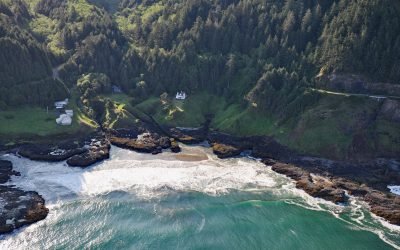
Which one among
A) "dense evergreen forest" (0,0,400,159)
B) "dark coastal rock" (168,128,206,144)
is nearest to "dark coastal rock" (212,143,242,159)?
"dark coastal rock" (168,128,206,144)

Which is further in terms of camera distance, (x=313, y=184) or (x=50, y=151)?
(x=50, y=151)

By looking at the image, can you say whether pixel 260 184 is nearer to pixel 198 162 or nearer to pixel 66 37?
pixel 198 162

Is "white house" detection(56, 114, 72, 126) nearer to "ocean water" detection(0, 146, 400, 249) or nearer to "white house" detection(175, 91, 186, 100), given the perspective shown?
"ocean water" detection(0, 146, 400, 249)

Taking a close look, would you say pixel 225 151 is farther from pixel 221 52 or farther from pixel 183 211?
pixel 221 52

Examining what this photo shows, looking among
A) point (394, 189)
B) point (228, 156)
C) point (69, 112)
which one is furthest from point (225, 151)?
point (69, 112)

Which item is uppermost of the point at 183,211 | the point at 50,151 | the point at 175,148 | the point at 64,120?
the point at 64,120

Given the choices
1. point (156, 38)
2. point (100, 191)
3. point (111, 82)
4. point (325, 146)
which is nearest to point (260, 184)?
point (325, 146)

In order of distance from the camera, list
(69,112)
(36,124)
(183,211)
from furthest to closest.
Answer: (69,112), (36,124), (183,211)
